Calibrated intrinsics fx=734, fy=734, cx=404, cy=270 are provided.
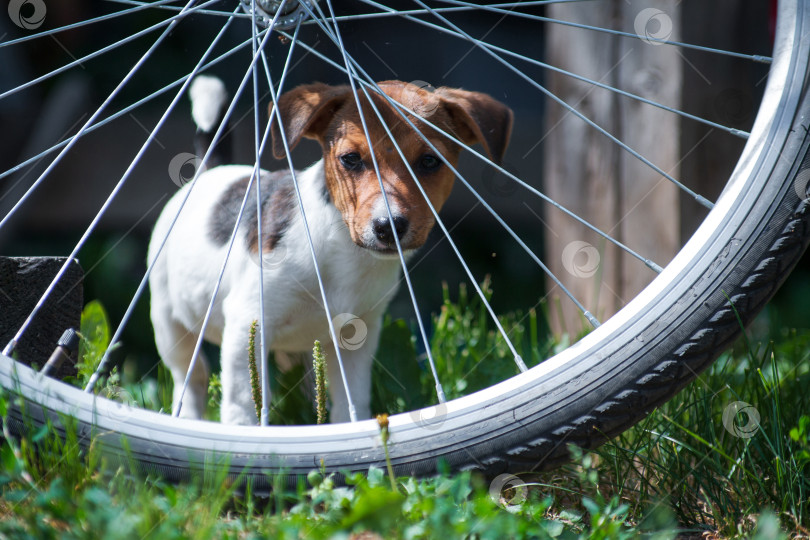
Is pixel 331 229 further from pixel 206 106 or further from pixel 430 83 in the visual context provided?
pixel 430 83

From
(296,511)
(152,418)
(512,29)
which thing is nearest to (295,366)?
(152,418)

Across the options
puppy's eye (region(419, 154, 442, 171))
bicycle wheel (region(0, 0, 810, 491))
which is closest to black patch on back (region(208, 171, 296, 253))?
puppy's eye (region(419, 154, 442, 171))

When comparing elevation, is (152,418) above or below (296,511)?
above

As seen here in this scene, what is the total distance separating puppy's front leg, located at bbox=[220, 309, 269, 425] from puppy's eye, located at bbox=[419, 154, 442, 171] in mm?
638

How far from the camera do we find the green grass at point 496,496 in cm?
113

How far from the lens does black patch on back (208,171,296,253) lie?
211 cm

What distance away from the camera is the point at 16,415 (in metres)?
1.42

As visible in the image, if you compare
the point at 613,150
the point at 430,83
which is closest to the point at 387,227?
the point at 613,150

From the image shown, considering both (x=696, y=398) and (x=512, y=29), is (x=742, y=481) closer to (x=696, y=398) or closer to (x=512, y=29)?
(x=696, y=398)

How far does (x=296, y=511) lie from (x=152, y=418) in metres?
0.39

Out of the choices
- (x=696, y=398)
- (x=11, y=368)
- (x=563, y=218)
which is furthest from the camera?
(x=563, y=218)

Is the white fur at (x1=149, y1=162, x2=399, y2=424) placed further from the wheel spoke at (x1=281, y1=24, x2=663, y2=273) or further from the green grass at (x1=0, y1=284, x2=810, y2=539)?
the wheel spoke at (x1=281, y1=24, x2=663, y2=273)

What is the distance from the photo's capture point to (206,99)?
248 centimetres

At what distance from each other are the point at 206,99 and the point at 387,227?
3.33 feet
